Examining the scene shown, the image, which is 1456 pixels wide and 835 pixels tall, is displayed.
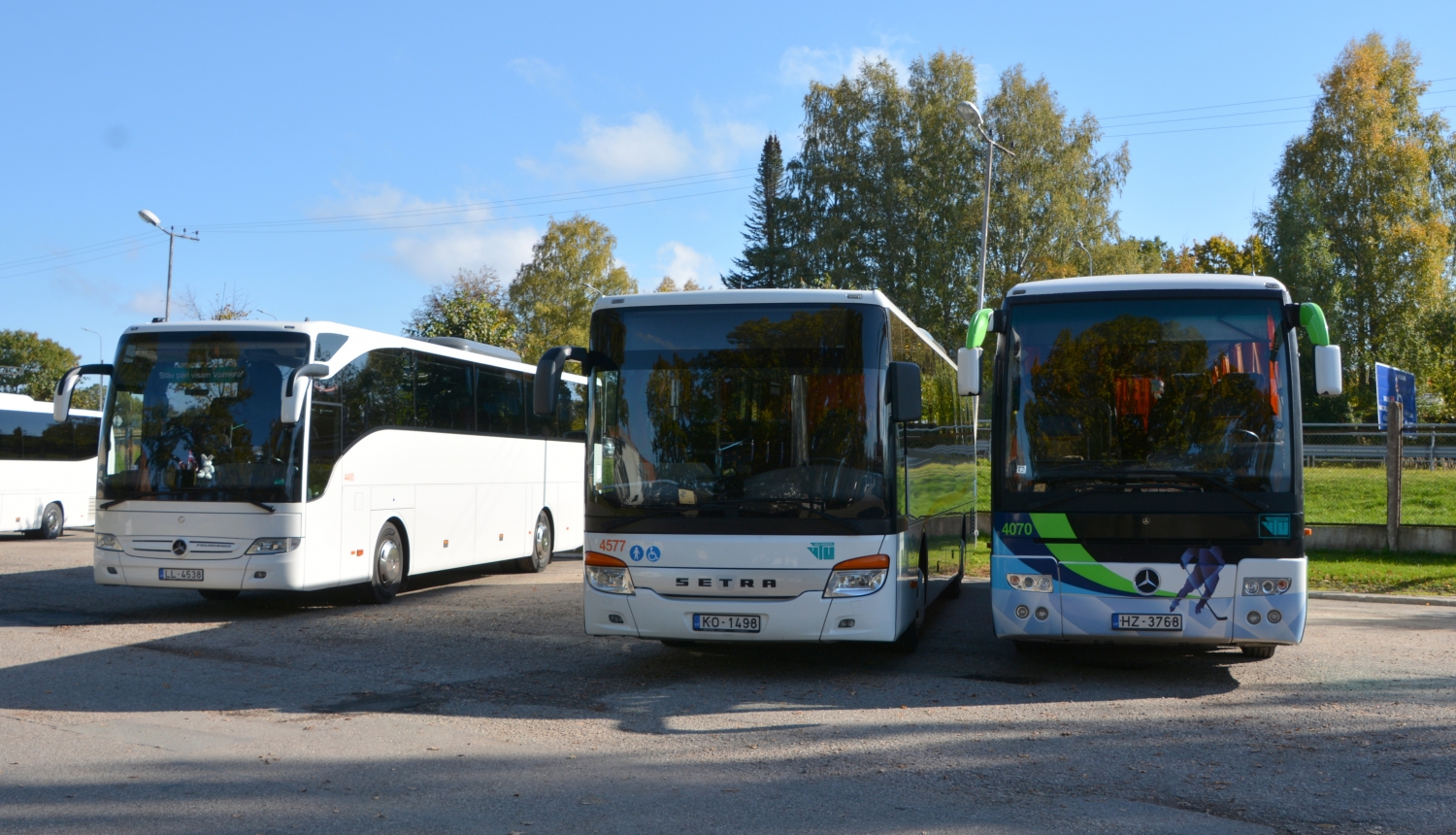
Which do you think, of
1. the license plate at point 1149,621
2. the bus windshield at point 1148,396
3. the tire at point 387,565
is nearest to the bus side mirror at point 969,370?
the bus windshield at point 1148,396

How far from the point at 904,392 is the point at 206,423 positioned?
7959mm

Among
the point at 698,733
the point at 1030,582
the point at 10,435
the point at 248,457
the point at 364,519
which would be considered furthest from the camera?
the point at 10,435

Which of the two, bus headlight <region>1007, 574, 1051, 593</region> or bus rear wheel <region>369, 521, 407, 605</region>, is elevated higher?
bus headlight <region>1007, 574, 1051, 593</region>

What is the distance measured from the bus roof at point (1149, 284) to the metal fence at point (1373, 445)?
15255 mm

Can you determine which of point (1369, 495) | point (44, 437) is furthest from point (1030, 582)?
point (44, 437)

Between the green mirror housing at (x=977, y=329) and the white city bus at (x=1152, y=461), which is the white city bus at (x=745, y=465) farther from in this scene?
the white city bus at (x=1152, y=461)

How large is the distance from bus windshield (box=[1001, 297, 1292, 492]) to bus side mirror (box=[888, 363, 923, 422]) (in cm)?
71

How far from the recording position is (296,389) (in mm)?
12516

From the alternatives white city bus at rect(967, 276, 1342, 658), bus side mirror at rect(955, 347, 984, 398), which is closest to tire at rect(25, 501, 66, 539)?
bus side mirror at rect(955, 347, 984, 398)

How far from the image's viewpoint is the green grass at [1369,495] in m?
21.8

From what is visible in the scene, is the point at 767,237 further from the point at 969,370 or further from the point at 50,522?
the point at 969,370

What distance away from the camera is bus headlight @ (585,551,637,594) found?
357 inches

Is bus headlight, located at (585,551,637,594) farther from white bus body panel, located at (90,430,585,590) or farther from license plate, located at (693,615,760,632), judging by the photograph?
white bus body panel, located at (90,430,585,590)

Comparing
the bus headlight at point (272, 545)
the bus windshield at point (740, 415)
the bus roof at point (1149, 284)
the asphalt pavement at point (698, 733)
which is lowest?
the asphalt pavement at point (698, 733)
